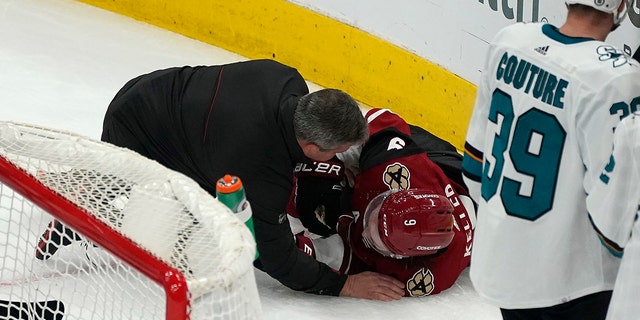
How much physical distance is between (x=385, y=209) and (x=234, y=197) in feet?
3.24

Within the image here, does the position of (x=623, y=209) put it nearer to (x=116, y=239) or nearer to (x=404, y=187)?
(x=116, y=239)

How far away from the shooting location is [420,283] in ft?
8.85

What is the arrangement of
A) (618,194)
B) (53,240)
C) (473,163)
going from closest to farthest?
(618,194), (473,163), (53,240)

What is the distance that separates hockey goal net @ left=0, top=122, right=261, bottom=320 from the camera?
1.29 metres

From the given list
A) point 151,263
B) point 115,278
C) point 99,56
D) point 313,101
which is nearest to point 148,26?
point 99,56

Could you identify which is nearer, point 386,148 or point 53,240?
point 53,240

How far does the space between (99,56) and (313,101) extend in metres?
2.08

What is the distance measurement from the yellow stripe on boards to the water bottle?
1909mm

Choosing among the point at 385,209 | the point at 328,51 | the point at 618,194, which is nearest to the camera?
the point at 618,194

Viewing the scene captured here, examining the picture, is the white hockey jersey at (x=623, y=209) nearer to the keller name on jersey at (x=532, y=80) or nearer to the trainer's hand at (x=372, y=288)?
the keller name on jersey at (x=532, y=80)

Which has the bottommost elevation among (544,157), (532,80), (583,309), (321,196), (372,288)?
(372,288)

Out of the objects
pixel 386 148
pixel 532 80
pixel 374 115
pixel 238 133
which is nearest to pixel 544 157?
pixel 532 80

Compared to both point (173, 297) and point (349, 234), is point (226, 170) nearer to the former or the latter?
point (349, 234)

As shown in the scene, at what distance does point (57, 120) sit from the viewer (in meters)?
3.54
